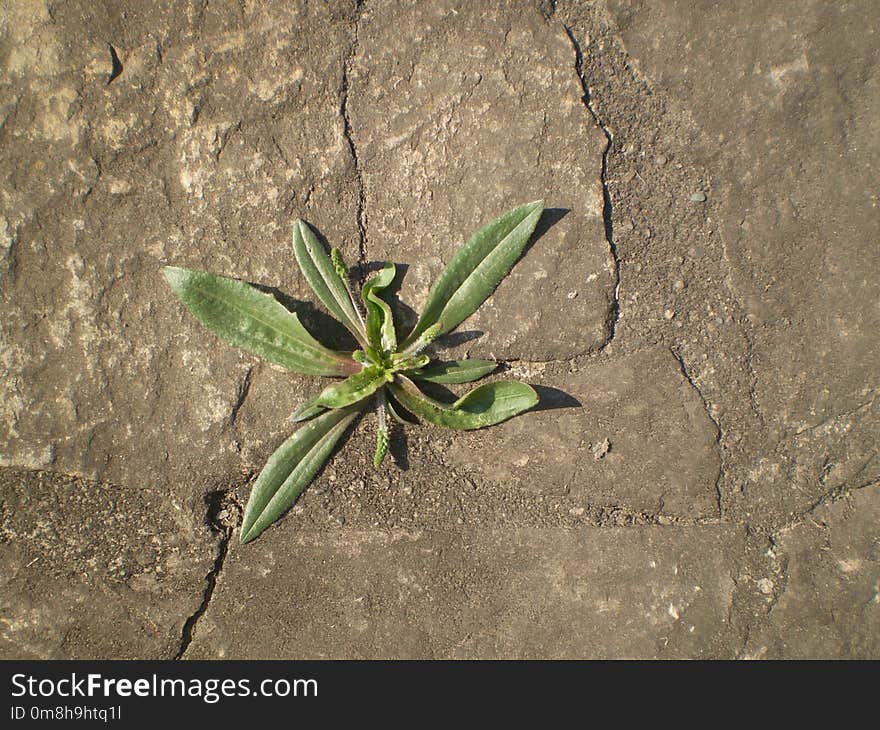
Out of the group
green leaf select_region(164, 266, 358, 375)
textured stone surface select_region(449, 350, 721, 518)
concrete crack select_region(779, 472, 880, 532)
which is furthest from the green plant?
concrete crack select_region(779, 472, 880, 532)

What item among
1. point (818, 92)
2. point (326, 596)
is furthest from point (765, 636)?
point (818, 92)

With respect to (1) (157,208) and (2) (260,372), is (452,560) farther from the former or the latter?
(1) (157,208)

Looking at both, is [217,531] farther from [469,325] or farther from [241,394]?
[469,325]

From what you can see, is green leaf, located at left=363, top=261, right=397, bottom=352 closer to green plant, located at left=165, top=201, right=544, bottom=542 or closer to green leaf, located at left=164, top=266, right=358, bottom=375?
green plant, located at left=165, top=201, right=544, bottom=542

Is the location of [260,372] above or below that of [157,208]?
below

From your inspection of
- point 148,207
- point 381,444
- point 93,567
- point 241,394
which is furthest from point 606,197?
point 93,567

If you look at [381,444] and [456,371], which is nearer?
[381,444]

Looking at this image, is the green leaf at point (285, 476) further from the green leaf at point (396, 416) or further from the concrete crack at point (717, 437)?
the concrete crack at point (717, 437)
